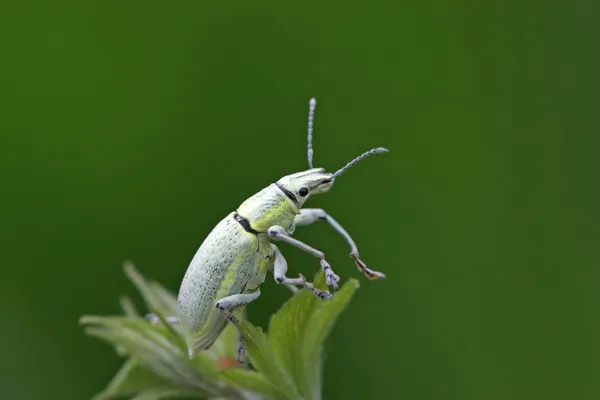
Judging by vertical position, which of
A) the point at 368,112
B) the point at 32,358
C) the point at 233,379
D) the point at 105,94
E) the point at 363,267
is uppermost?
the point at 105,94

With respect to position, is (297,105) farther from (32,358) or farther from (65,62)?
(32,358)

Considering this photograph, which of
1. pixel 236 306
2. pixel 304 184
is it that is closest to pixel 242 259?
pixel 236 306

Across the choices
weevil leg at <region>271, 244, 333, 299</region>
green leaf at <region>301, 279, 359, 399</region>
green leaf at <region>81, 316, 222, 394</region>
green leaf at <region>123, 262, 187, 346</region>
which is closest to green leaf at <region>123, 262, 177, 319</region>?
green leaf at <region>123, 262, 187, 346</region>

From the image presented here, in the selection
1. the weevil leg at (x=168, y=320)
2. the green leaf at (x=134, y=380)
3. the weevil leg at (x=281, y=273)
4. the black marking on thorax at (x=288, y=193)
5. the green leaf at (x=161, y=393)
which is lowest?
the green leaf at (x=161, y=393)

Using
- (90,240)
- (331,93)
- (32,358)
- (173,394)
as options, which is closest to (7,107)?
(90,240)

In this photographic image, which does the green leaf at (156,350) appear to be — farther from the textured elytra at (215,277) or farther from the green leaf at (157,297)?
the green leaf at (157,297)

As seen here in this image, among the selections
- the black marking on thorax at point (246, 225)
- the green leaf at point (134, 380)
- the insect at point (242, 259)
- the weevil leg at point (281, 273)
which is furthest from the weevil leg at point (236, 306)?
the green leaf at point (134, 380)

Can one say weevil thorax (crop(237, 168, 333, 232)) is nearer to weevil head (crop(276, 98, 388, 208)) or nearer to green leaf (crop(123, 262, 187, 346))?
weevil head (crop(276, 98, 388, 208))
